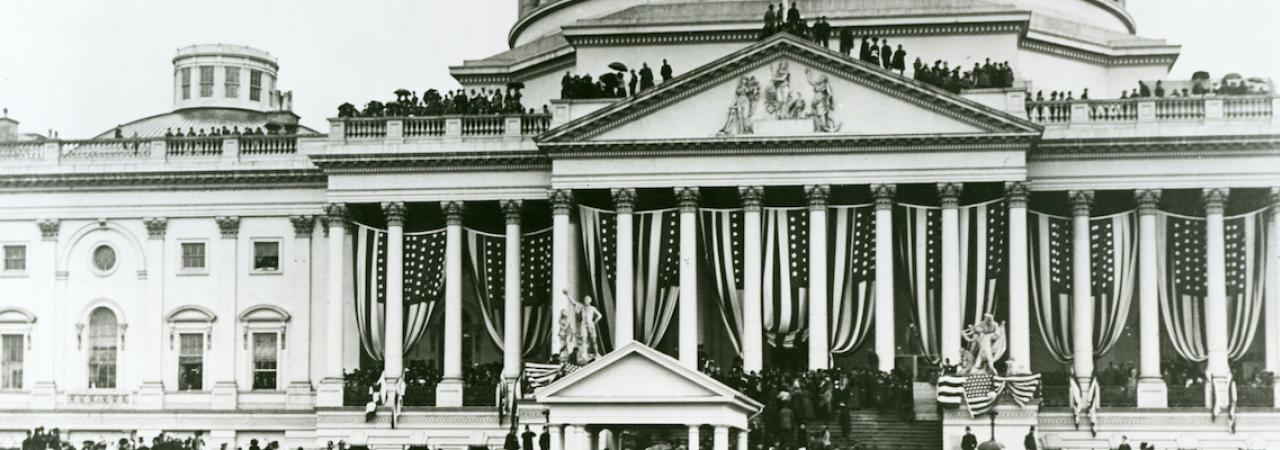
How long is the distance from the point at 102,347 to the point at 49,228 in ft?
15.0

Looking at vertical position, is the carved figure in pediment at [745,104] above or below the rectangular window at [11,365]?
above

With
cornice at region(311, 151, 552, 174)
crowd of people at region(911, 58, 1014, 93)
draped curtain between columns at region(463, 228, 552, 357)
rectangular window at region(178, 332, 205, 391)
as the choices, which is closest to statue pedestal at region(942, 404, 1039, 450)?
crowd of people at region(911, 58, 1014, 93)

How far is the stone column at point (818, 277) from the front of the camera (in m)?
58.4

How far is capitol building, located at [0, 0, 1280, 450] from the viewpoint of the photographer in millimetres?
57719

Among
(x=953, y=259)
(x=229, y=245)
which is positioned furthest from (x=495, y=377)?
(x=953, y=259)

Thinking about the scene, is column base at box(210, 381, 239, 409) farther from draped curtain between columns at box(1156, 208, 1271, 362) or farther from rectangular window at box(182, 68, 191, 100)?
draped curtain between columns at box(1156, 208, 1271, 362)

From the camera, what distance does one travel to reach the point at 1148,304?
58.9m

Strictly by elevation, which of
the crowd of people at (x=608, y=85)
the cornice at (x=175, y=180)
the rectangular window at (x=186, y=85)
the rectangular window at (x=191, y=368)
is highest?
the rectangular window at (x=186, y=85)

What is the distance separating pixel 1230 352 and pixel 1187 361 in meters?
1.29

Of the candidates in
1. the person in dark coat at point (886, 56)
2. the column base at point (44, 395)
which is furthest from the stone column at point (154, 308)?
the person in dark coat at point (886, 56)

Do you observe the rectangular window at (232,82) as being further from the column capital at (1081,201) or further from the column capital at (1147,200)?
the column capital at (1147,200)

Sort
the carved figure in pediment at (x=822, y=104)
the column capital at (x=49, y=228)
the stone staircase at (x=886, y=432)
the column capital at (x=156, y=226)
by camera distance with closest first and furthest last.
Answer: the stone staircase at (x=886, y=432) → the carved figure in pediment at (x=822, y=104) → the column capital at (x=156, y=226) → the column capital at (x=49, y=228)

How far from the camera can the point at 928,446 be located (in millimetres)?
52000

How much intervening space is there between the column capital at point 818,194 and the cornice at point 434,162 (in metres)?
8.66
